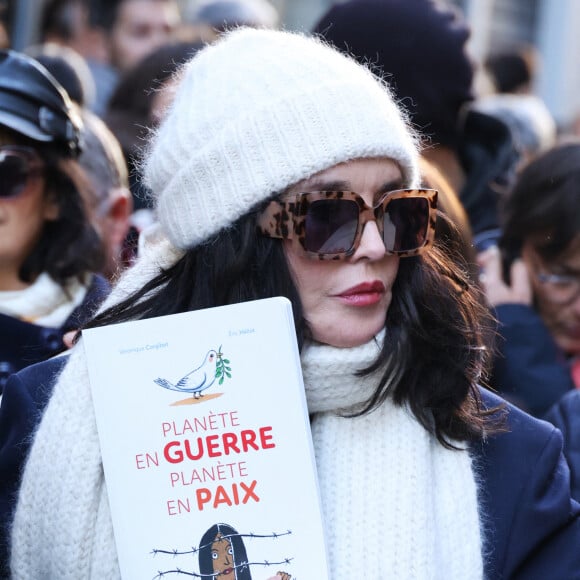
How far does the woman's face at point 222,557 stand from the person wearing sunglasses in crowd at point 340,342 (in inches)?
8.2

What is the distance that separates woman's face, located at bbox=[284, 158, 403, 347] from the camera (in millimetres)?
2184

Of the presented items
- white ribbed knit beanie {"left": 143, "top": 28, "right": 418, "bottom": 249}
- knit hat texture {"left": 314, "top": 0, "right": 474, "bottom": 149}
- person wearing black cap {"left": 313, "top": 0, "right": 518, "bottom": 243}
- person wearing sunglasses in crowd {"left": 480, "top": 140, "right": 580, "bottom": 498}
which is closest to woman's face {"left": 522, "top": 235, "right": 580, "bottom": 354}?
person wearing sunglasses in crowd {"left": 480, "top": 140, "right": 580, "bottom": 498}

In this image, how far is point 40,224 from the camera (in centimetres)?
306

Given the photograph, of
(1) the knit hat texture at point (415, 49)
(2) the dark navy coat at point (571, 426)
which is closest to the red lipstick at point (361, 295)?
(2) the dark navy coat at point (571, 426)

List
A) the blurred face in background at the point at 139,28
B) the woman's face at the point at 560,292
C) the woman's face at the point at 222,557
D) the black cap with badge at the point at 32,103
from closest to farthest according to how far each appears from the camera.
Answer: the woman's face at the point at 222,557, the black cap with badge at the point at 32,103, the woman's face at the point at 560,292, the blurred face in background at the point at 139,28

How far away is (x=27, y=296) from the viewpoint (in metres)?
2.98

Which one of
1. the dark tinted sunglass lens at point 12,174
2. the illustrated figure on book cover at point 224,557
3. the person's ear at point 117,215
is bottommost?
the illustrated figure on book cover at point 224,557

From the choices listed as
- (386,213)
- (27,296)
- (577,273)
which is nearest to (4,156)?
(27,296)

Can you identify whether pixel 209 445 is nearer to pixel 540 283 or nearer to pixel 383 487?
pixel 383 487

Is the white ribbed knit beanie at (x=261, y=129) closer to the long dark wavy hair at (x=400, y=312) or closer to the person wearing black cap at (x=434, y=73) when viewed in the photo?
the long dark wavy hair at (x=400, y=312)

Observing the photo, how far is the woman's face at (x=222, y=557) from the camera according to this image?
1.98m

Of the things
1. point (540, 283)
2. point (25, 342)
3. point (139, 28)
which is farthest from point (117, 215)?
point (139, 28)

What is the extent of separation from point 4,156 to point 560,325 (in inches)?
64.9

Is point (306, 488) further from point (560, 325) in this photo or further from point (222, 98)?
point (560, 325)
